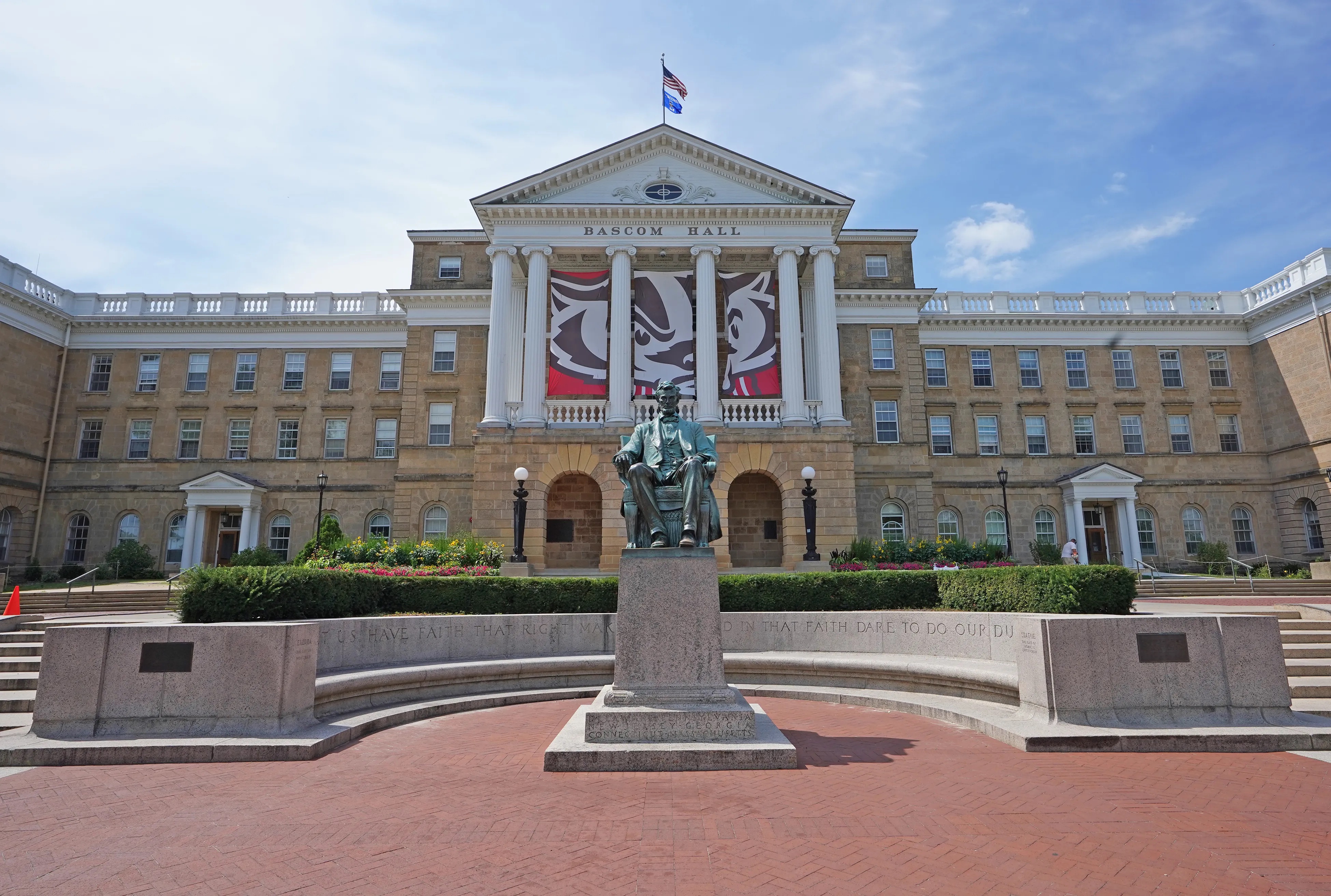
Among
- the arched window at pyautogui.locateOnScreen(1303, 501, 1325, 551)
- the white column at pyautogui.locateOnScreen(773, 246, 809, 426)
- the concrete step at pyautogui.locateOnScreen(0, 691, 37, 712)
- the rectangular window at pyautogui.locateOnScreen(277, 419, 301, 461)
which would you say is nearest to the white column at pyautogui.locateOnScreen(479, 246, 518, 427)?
the white column at pyautogui.locateOnScreen(773, 246, 809, 426)

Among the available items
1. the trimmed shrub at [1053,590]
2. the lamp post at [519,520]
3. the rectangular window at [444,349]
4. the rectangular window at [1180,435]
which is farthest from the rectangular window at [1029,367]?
the trimmed shrub at [1053,590]

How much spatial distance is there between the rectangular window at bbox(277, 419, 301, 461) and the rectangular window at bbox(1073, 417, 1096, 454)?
3834 centimetres

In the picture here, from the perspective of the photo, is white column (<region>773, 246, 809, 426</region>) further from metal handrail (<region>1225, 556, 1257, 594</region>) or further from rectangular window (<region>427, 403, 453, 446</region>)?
rectangular window (<region>427, 403, 453, 446</region>)

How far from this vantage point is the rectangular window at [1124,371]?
37469mm

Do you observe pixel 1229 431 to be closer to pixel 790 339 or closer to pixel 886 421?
pixel 886 421

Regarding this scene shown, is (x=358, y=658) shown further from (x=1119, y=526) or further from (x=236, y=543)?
(x=1119, y=526)

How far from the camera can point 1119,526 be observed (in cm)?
3509

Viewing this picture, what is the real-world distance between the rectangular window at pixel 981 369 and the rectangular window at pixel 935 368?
1312mm

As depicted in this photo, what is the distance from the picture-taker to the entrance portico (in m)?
34.6

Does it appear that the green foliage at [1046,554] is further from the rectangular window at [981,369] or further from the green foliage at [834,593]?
the green foliage at [834,593]

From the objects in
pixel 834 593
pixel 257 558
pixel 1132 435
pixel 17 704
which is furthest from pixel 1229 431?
pixel 17 704

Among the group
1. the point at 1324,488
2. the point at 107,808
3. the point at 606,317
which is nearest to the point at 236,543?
the point at 606,317

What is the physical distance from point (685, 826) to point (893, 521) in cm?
3074

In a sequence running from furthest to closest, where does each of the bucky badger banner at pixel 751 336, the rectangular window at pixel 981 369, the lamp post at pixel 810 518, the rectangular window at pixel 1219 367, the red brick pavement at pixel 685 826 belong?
the rectangular window at pixel 1219 367
the rectangular window at pixel 981 369
the bucky badger banner at pixel 751 336
the lamp post at pixel 810 518
the red brick pavement at pixel 685 826
